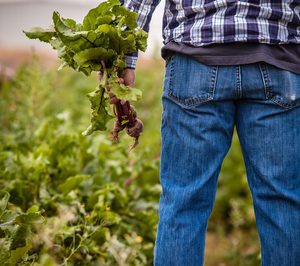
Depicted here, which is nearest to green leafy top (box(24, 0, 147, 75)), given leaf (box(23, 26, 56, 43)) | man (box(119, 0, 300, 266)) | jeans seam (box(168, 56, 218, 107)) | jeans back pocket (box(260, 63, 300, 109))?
leaf (box(23, 26, 56, 43))

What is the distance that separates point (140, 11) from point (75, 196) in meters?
1.23

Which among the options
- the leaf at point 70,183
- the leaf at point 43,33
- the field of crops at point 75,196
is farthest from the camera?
the leaf at point 70,183

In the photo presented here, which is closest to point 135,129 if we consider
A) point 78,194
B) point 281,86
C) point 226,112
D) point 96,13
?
point 226,112

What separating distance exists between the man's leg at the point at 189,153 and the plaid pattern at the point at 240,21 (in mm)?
106

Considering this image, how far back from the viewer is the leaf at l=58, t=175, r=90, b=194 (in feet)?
9.82

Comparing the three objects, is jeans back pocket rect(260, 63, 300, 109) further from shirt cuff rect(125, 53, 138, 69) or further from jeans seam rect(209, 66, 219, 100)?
shirt cuff rect(125, 53, 138, 69)

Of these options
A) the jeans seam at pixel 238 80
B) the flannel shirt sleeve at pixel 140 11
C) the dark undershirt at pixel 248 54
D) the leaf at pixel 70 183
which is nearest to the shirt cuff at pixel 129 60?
the flannel shirt sleeve at pixel 140 11

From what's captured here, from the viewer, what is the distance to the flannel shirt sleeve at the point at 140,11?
206 centimetres

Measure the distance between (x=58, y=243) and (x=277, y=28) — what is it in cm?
140

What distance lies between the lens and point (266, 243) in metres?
2.04

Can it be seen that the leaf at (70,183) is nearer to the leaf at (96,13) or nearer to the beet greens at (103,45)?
the beet greens at (103,45)

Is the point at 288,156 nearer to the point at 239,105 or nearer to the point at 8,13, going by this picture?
the point at 239,105

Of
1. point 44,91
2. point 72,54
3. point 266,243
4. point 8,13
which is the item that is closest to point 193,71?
point 72,54

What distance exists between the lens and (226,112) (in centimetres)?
200
